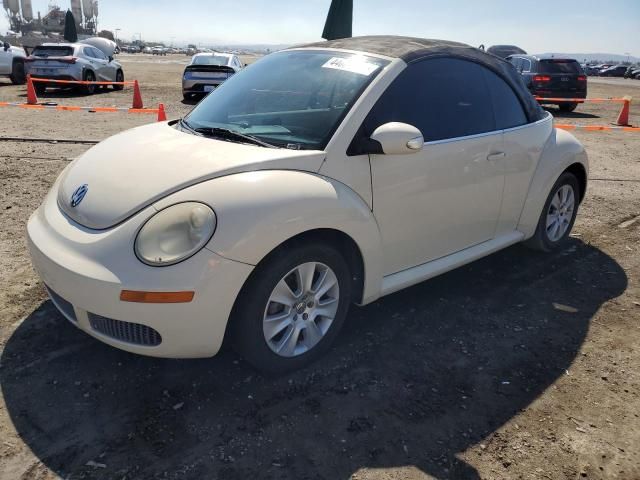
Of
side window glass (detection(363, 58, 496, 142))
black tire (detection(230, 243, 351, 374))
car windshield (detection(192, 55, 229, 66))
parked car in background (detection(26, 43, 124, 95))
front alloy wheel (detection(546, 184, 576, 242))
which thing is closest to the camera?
black tire (detection(230, 243, 351, 374))

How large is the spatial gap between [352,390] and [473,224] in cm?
151

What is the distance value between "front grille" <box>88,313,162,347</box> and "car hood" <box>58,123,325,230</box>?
0.45 m

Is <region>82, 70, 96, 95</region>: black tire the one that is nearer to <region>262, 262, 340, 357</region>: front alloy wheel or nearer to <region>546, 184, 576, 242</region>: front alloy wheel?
<region>546, 184, 576, 242</region>: front alloy wheel

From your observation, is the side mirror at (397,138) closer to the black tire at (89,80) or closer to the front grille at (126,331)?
the front grille at (126,331)

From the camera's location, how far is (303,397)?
2691mm

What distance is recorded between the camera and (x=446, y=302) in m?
3.76

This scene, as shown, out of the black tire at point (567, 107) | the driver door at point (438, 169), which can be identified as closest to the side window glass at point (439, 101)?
the driver door at point (438, 169)

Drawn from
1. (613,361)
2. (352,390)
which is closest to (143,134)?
(352,390)

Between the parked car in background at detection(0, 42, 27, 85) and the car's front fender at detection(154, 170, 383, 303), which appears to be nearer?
the car's front fender at detection(154, 170, 383, 303)

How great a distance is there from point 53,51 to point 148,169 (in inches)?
638

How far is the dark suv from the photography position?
50.8ft

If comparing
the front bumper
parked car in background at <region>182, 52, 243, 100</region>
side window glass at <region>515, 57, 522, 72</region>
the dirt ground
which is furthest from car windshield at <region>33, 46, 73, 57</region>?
the front bumper

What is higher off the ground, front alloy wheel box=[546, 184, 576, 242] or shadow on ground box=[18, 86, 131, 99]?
front alloy wheel box=[546, 184, 576, 242]

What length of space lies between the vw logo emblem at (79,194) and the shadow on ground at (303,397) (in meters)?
0.82
